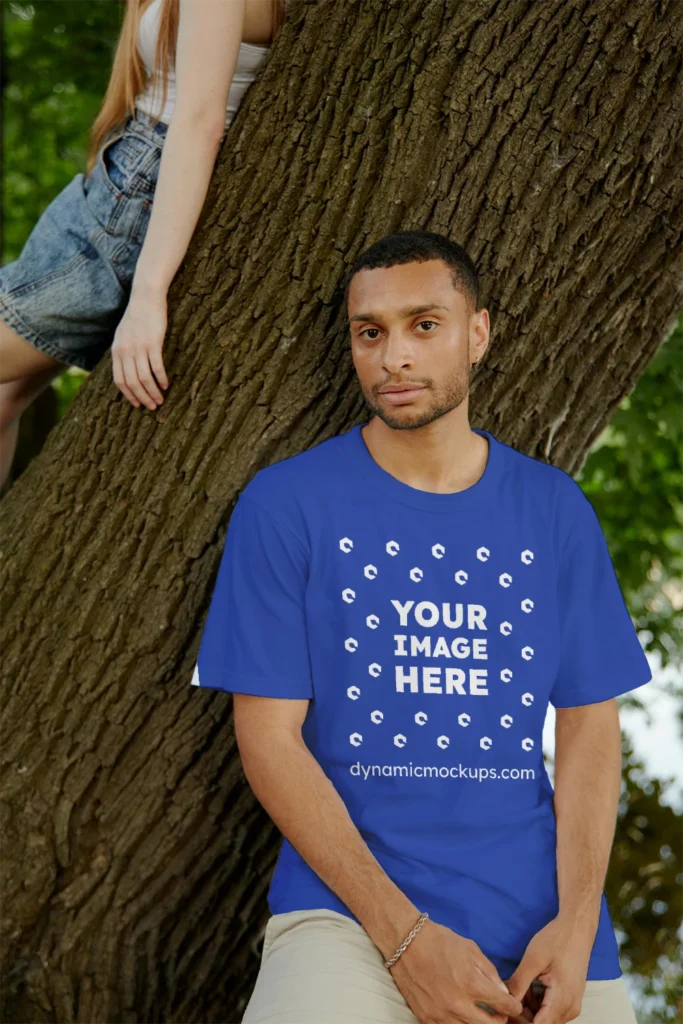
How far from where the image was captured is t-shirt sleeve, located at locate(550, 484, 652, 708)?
8.42 ft

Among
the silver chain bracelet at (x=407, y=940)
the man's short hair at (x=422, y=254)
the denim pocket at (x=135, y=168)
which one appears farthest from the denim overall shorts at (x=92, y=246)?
the silver chain bracelet at (x=407, y=940)

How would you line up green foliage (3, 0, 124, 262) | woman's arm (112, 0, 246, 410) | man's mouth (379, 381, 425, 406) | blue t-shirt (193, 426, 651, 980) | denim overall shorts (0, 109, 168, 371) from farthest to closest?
green foliage (3, 0, 124, 262) → denim overall shorts (0, 109, 168, 371) → woman's arm (112, 0, 246, 410) → man's mouth (379, 381, 425, 406) → blue t-shirt (193, 426, 651, 980)

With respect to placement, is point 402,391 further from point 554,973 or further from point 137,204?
point 554,973

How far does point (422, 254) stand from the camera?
254 centimetres

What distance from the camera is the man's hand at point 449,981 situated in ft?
7.10

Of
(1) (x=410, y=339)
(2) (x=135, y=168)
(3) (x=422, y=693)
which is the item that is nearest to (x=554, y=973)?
(3) (x=422, y=693)

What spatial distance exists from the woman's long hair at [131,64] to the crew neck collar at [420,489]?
3.63 ft

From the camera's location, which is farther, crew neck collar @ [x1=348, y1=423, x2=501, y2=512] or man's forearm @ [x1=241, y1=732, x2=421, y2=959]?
crew neck collar @ [x1=348, y1=423, x2=501, y2=512]

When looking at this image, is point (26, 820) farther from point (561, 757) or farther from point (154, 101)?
point (154, 101)

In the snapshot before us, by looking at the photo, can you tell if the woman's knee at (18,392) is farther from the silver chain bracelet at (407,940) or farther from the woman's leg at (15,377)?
the silver chain bracelet at (407,940)

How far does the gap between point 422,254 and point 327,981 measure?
1.61 metres

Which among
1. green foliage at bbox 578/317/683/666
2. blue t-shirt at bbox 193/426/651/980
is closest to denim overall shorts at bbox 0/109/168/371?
blue t-shirt at bbox 193/426/651/980

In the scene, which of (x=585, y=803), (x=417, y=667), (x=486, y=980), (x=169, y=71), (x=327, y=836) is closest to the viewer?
(x=486, y=980)

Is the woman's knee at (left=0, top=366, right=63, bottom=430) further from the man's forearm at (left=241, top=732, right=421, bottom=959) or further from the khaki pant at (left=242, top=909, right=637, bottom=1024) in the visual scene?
the khaki pant at (left=242, top=909, right=637, bottom=1024)
